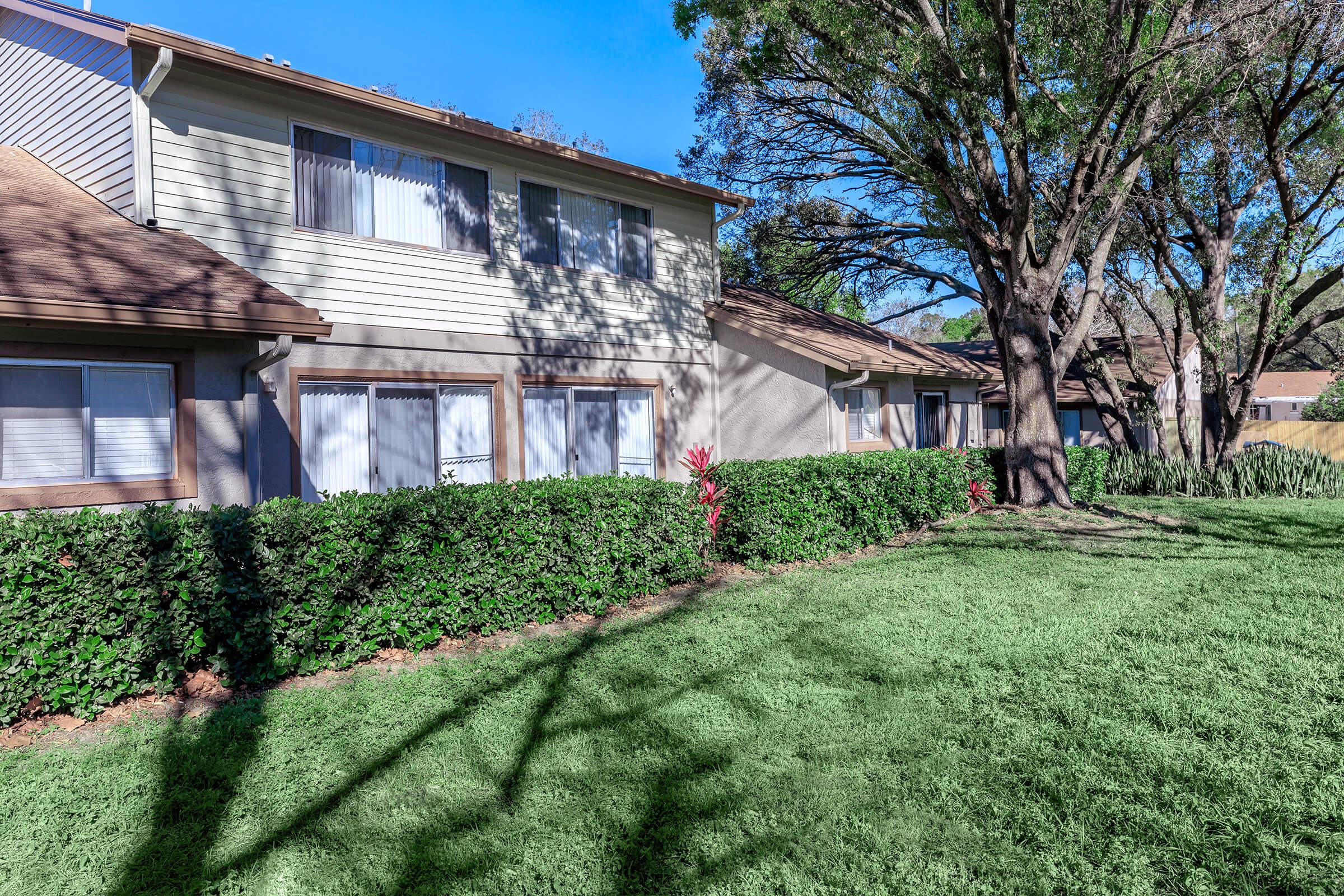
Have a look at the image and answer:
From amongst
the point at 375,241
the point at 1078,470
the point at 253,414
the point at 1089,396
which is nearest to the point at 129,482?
the point at 253,414

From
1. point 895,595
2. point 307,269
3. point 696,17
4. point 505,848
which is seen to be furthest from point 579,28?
point 505,848

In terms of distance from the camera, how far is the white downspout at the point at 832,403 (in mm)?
13766

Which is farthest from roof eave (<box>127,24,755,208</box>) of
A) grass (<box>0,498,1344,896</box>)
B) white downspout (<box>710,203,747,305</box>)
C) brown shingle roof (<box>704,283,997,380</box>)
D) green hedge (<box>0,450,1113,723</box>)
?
grass (<box>0,498,1344,896</box>)

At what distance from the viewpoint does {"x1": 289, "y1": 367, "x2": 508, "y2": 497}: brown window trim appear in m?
8.90

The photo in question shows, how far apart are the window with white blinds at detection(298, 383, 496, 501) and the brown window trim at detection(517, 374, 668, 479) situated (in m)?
0.46

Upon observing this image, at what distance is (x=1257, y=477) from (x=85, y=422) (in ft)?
63.6

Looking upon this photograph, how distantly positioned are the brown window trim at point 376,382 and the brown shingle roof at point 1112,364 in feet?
53.2

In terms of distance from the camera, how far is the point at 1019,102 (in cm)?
1154

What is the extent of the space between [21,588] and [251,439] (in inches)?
126

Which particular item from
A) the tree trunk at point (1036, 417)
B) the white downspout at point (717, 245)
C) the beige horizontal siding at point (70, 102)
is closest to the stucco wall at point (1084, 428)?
the tree trunk at point (1036, 417)

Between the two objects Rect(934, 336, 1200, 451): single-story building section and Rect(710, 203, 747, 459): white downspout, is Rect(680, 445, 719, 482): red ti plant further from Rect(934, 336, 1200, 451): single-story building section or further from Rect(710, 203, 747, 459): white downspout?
Rect(934, 336, 1200, 451): single-story building section

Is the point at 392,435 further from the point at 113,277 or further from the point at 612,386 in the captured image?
the point at 612,386

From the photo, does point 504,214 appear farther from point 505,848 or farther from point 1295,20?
point 1295,20

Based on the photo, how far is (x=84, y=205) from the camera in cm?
856
